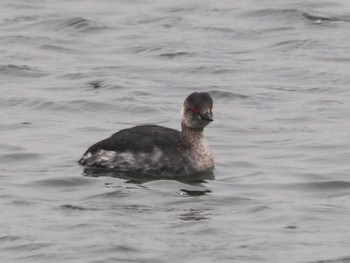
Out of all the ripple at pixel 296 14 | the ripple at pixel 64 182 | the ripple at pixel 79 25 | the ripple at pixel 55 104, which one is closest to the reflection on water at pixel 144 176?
the ripple at pixel 64 182

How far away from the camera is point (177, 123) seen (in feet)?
70.9

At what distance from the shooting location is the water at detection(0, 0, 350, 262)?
49.9ft

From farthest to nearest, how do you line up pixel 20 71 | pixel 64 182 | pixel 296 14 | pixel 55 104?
1. pixel 296 14
2. pixel 20 71
3. pixel 55 104
4. pixel 64 182

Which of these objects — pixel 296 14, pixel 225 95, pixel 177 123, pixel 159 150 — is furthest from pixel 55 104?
pixel 296 14

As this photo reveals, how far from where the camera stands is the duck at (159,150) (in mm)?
18391

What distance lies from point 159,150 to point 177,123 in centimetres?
320

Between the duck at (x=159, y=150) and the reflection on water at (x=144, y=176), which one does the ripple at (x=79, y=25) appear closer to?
the duck at (x=159, y=150)

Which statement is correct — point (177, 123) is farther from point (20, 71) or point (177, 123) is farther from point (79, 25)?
point (79, 25)

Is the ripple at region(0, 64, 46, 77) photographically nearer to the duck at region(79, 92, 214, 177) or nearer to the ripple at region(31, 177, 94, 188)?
the duck at region(79, 92, 214, 177)

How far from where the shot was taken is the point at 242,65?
25672 millimetres

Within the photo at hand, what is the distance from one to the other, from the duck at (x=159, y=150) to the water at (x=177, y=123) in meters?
0.22

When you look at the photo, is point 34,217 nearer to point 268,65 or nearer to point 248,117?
point 248,117

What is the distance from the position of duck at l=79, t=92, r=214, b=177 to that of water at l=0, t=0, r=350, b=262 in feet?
0.73

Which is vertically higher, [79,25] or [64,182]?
[79,25]
